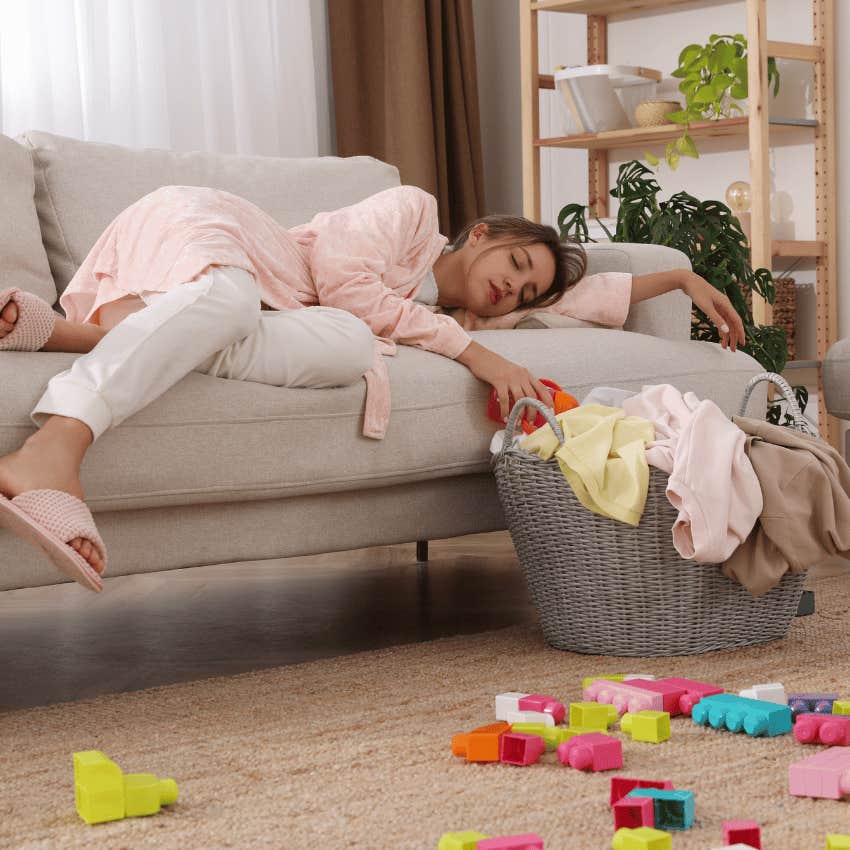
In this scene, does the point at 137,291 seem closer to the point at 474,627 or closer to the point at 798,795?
the point at 474,627

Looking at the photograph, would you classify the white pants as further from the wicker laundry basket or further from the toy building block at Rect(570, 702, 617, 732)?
the toy building block at Rect(570, 702, 617, 732)

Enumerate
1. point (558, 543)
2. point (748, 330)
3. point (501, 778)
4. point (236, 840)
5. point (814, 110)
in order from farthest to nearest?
point (814, 110), point (748, 330), point (558, 543), point (501, 778), point (236, 840)

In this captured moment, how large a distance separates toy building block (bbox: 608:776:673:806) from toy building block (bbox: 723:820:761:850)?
126mm

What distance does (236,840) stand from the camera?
1095mm

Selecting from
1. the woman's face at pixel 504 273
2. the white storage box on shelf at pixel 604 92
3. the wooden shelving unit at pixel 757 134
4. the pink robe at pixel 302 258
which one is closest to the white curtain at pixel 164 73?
the wooden shelving unit at pixel 757 134

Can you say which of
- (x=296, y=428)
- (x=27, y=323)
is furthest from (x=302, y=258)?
(x=27, y=323)

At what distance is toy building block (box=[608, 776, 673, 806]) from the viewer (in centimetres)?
114

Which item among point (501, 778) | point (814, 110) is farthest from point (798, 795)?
point (814, 110)

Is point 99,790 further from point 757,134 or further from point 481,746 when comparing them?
point 757,134

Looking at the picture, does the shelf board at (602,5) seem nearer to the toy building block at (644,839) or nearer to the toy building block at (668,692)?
the toy building block at (668,692)

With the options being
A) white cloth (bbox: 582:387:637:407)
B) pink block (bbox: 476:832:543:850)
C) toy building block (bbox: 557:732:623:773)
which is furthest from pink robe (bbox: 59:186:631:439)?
pink block (bbox: 476:832:543:850)

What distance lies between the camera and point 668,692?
1455mm

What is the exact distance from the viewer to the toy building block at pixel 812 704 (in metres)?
1.42

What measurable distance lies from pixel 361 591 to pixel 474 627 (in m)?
0.43
